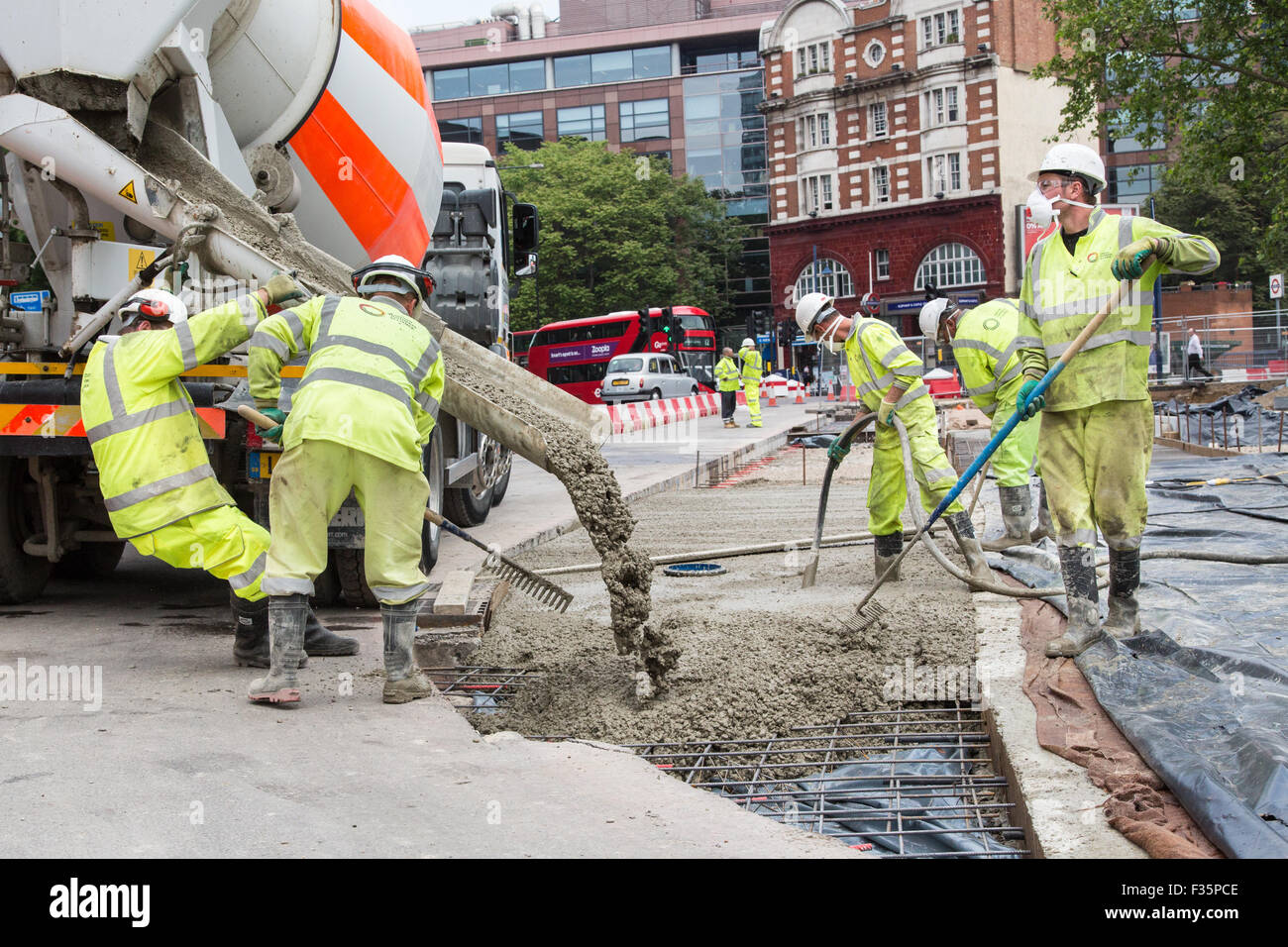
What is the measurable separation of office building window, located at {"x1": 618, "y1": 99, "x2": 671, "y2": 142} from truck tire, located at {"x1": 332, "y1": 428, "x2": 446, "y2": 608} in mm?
58059

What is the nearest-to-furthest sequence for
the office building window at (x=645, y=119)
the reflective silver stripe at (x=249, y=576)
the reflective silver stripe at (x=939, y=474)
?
the reflective silver stripe at (x=249, y=576) < the reflective silver stripe at (x=939, y=474) < the office building window at (x=645, y=119)

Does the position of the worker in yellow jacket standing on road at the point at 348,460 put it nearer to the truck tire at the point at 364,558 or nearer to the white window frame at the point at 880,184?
the truck tire at the point at 364,558

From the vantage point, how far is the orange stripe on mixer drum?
21.7ft

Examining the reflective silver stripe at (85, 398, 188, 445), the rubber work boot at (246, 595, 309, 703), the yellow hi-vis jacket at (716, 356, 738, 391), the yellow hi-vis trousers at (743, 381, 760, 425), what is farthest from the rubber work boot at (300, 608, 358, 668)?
the yellow hi-vis jacket at (716, 356, 738, 391)

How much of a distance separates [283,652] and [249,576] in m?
0.55

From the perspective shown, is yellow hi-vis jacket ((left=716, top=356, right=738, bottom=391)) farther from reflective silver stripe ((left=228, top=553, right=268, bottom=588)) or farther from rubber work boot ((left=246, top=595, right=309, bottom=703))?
rubber work boot ((left=246, top=595, right=309, bottom=703))

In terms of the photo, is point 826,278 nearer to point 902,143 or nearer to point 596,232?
point 902,143

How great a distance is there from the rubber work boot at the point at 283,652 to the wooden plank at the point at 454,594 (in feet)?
3.61

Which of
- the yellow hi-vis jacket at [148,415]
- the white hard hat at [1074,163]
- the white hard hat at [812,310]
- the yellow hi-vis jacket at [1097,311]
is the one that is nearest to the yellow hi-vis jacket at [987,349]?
the white hard hat at [812,310]

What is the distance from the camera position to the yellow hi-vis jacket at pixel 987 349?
780cm

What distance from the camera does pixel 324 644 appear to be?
5.36 metres

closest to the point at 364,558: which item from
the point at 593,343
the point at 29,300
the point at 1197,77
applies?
the point at 29,300
